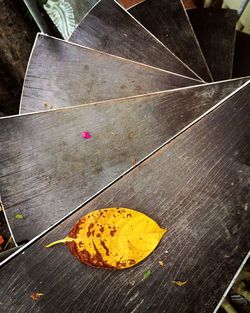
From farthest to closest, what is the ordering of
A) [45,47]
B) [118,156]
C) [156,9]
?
[156,9], [45,47], [118,156]

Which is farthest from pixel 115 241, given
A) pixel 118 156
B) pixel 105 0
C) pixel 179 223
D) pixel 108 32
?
pixel 105 0

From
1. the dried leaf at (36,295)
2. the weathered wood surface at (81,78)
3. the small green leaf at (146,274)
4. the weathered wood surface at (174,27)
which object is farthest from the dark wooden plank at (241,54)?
the dried leaf at (36,295)

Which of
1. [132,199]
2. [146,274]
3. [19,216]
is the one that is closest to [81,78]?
[19,216]

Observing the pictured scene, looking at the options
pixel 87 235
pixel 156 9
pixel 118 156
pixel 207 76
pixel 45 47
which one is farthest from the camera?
pixel 156 9

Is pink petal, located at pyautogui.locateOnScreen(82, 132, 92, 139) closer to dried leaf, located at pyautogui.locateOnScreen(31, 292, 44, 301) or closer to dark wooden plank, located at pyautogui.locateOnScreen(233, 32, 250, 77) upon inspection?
dried leaf, located at pyautogui.locateOnScreen(31, 292, 44, 301)

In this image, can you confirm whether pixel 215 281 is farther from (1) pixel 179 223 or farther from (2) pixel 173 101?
(2) pixel 173 101

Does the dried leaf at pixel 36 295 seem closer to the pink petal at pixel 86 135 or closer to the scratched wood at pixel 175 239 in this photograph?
the scratched wood at pixel 175 239
